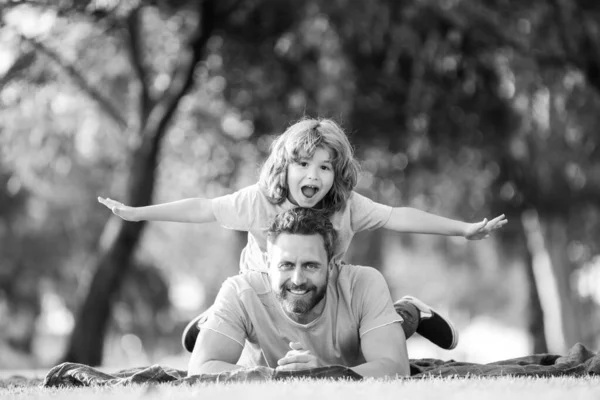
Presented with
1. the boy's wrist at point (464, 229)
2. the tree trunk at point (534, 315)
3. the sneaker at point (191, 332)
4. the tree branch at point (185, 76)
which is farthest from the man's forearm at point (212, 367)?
the tree trunk at point (534, 315)

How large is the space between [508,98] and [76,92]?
5919 mm

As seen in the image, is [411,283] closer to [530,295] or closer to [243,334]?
[530,295]

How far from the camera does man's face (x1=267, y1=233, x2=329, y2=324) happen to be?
4.37 metres

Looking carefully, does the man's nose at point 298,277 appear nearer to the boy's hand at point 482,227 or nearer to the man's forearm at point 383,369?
the man's forearm at point 383,369

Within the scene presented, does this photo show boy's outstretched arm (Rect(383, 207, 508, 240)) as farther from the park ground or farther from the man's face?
the park ground

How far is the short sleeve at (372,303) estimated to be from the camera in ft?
14.8

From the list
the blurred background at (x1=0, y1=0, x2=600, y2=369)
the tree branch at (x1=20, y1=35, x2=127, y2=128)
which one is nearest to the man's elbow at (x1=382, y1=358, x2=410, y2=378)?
the blurred background at (x1=0, y1=0, x2=600, y2=369)

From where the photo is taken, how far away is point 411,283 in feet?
113

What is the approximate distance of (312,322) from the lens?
450 cm

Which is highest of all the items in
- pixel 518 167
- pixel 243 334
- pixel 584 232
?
pixel 518 167

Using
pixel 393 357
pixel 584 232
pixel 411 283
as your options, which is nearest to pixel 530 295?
pixel 584 232

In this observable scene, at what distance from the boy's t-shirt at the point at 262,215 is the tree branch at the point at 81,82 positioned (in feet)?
19.9

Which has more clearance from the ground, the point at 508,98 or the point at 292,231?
the point at 508,98

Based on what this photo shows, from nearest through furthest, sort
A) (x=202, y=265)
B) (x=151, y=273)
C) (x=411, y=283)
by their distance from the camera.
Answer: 1. (x=151, y=273)
2. (x=202, y=265)
3. (x=411, y=283)
